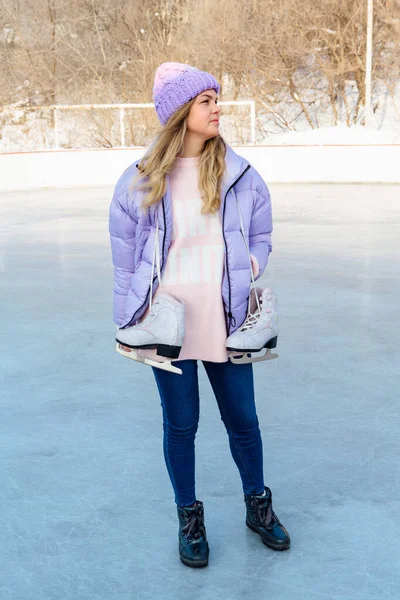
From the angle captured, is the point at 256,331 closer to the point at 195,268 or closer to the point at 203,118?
the point at 195,268

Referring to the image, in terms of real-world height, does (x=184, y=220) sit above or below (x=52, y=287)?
above

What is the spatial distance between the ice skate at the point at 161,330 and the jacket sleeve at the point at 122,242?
0.28ft

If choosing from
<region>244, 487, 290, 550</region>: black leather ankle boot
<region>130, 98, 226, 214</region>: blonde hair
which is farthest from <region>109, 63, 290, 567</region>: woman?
<region>244, 487, 290, 550</region>: black leather ankle boot

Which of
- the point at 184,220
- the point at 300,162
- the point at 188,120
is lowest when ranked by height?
the point at 300,162

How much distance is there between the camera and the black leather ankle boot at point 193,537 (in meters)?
2.39

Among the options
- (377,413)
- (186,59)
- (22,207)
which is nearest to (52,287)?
(377,413)

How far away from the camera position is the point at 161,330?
7.28 ft

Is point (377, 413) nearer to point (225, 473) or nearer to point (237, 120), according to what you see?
point (225, 473)

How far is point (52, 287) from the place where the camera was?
6613 millimetres

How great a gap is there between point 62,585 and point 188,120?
1254 mm

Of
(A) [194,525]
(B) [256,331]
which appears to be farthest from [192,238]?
(A) [194,525]

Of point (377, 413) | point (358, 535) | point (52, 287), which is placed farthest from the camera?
point (52, 287)

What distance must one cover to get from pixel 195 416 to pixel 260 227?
0.54m

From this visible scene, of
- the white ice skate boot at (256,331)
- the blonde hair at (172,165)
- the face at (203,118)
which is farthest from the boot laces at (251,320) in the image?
the face at (203,118)
